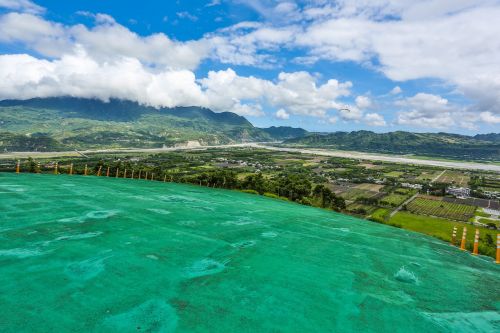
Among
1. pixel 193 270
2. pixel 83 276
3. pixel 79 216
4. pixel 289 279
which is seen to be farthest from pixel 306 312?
pixel 79 216

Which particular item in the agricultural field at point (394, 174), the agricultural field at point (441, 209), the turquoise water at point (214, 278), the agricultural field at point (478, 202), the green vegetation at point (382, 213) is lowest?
the green vegetation at point (382, 213)

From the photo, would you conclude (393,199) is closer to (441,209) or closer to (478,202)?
(441,209)

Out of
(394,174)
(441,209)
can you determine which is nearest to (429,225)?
(441,209)

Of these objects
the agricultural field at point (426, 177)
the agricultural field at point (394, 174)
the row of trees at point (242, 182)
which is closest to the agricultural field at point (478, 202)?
the agricultural field at point (426, 177)

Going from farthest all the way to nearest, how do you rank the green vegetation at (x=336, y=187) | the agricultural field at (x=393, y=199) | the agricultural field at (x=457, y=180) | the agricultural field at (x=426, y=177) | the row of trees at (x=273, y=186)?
1. the agricultural field at (x=426, y=177)
2. the agricultural field at (x=457, y=180)
3. the agricultural field at (x=393, y=199)
4. the row of trees at (x=273, y=186)
5. the green vegetation at (x=336, y=187)

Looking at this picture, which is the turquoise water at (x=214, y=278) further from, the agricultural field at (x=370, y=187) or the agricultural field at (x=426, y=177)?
the agricultural field at (x=426, y=177)

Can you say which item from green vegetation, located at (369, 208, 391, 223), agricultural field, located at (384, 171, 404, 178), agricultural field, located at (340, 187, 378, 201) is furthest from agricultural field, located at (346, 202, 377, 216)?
agricultural field, located at (384, 171, 404, 178)

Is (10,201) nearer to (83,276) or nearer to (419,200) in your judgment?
(83,276)
